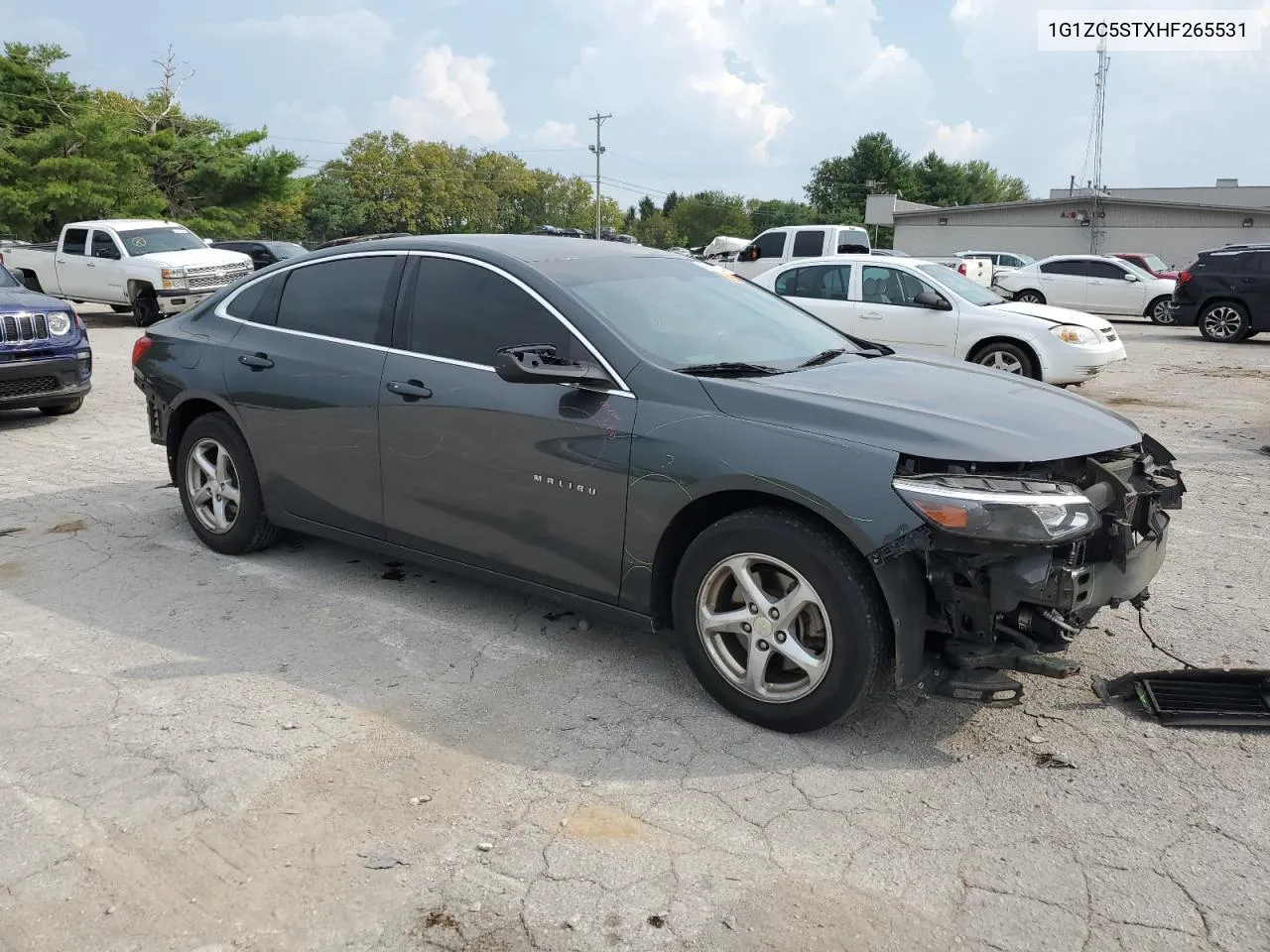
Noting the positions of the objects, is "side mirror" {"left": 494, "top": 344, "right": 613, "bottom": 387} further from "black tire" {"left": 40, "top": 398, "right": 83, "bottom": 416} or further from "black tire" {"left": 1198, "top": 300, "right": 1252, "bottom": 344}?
"black tire" {"left": 1198, "top": 300, "right": 1252, "bottom": 344}

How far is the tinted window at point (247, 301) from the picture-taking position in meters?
5.45

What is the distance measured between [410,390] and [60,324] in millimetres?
6664

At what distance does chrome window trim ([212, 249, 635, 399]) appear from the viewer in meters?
4.05

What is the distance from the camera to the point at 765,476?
3539 millimetres

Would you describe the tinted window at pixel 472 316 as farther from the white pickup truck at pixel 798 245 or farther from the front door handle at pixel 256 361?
the white pickup truck at pixel 798 245

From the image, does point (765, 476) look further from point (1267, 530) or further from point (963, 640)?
point (1267, 530)

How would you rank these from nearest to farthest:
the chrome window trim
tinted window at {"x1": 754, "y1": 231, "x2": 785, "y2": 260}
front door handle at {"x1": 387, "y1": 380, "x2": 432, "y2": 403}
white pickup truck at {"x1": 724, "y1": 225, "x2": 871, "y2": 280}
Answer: the chrome window trim → front door handle at {"x1": 387, "y1": 380, "x2": 432, "y2": 403} → white pickup truck at {"x1": 724, "y1": 225, "x2": 871, "y2": 280} → tinted window at {"x1": 754, "y1": 231, "x2": 785, "y2": 260}

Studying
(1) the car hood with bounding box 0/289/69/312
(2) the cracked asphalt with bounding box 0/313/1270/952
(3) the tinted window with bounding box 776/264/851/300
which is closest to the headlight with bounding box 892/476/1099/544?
(2) the cracked asphalt with bounding box 0/313/1270/952

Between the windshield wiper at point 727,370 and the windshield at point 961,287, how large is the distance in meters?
8.20

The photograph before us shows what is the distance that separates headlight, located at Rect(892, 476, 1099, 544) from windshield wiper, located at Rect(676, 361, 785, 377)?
0.91 m

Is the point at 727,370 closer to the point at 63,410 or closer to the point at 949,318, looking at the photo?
the point at 949,318

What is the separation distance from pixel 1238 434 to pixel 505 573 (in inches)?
314

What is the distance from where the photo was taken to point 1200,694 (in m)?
3.93

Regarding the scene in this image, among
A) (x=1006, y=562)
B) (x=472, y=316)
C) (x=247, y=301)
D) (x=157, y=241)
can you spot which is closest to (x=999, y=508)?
(x=1006, y=562)
